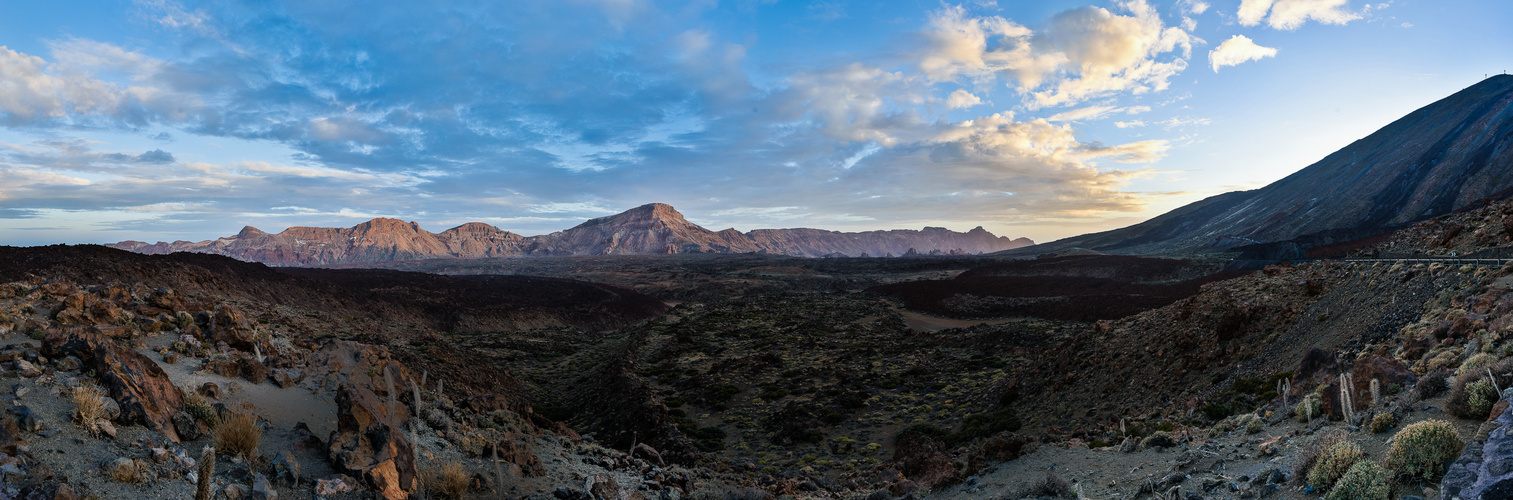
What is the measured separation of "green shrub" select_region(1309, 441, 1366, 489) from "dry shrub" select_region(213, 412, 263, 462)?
41.4ft

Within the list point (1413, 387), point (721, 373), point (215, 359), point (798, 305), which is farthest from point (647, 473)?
point (798, 305)

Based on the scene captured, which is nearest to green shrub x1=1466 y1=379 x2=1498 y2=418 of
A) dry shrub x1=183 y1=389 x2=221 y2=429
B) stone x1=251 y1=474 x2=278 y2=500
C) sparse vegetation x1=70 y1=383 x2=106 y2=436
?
stone x1=251 y1=474 x2=278 y2=500

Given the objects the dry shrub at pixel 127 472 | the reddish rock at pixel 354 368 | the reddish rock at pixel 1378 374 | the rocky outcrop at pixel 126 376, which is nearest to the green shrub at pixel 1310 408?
the reddish rock at pixel 1378 374

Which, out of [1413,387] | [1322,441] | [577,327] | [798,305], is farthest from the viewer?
[798,305]

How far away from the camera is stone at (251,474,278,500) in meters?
6.41

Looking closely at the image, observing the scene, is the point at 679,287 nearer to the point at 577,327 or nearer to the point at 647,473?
the point at 577,327

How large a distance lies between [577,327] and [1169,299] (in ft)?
164

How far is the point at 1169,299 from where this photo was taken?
45562 mm

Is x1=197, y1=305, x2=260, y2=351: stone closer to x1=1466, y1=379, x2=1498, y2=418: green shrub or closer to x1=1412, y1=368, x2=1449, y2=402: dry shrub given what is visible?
x1=1466, y1=379, x2=1498, y2=418: green shrub

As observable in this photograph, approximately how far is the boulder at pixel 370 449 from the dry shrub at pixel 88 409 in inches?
87.8

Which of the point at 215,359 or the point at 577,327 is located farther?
the point at 577,327

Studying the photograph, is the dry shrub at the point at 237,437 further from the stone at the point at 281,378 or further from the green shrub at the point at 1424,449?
A: the green shrub at the point at 1424,449

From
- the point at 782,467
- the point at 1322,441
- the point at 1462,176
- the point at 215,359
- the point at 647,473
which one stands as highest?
the point at 1462,176

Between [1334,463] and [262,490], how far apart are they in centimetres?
1204
